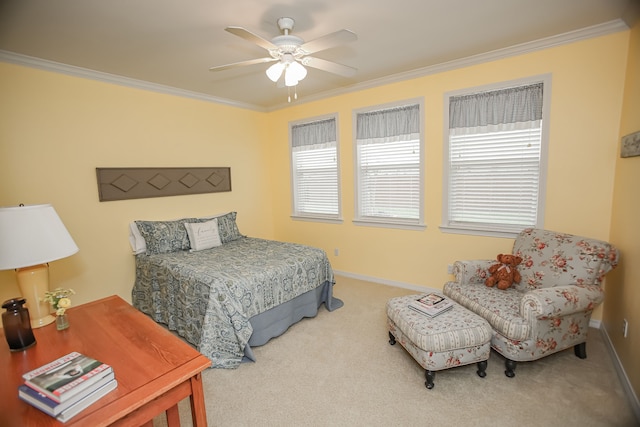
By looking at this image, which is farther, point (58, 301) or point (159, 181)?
point (159, 181)

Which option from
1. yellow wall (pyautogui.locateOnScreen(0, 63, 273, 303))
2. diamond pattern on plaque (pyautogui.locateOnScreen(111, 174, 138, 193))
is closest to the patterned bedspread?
yellow wall (pyautogui.locateOnScreen(0, 63, 273, 303))

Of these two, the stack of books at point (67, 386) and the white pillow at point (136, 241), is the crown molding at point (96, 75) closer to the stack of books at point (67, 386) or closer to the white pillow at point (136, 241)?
the white pillow at point (136, 241)

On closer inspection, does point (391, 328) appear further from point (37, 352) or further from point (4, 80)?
point (4, 80)

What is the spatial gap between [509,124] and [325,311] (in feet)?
8.80

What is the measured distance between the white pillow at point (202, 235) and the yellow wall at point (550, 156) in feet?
4.86

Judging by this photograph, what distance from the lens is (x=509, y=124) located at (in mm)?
2943

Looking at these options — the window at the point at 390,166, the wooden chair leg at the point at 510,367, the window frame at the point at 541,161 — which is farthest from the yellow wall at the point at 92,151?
the wooden chair leg at the point at 510,367

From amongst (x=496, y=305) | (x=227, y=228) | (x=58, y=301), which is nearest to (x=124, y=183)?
(x=227, y=228)

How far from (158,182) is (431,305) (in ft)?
10.9

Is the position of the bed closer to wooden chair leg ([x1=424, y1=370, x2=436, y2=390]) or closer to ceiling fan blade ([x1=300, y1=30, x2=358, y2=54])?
wooden chair leg ([x1=424, y1=370, x2=436, y2=390])

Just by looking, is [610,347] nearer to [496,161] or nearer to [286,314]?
[496,161]

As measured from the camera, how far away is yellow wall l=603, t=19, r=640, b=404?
6.30 ft

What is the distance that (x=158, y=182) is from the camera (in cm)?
363

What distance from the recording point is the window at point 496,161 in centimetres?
286
